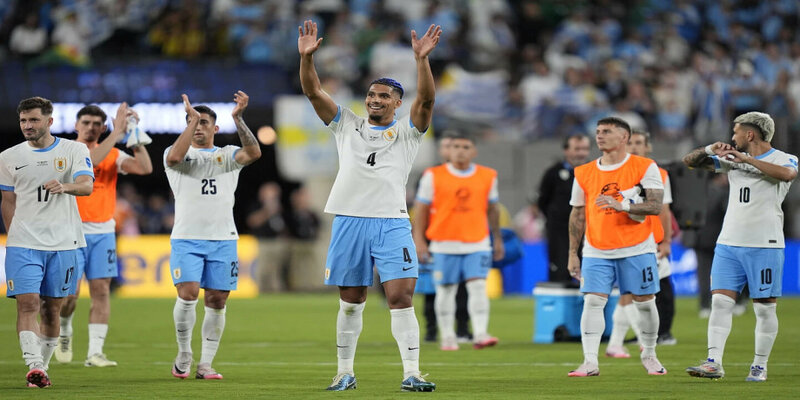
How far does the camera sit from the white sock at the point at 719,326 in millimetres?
10758

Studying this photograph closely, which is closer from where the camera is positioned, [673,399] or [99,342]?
[673,399]

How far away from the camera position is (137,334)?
55.4ft

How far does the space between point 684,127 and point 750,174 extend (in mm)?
16556

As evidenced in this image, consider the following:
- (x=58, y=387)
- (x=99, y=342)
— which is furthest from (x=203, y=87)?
(x=58, y=387)

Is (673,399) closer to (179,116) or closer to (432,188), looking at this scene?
(432,188)

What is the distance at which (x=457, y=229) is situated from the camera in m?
14.8

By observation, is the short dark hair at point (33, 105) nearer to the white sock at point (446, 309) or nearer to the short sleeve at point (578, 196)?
the short sleeve at point (578, 196)

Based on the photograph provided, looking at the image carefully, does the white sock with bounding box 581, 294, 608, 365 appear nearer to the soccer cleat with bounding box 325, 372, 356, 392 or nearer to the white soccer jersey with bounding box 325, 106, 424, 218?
the white soccer jersey with bounding box 325, 106, 424, 218

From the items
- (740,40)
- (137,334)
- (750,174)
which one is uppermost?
(740,40)

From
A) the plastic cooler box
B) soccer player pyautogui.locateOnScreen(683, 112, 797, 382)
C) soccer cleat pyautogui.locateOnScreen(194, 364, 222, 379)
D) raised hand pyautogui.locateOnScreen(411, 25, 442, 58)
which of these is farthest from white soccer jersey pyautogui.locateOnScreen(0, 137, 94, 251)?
the plastic cooler box

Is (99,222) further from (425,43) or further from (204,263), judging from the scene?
(425,43)

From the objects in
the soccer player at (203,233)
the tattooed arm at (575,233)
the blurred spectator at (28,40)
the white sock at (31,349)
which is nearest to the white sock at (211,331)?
the soccer player at (203,233)

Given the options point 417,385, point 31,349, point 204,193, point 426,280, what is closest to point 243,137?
point 204,193

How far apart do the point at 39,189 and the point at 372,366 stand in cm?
372
